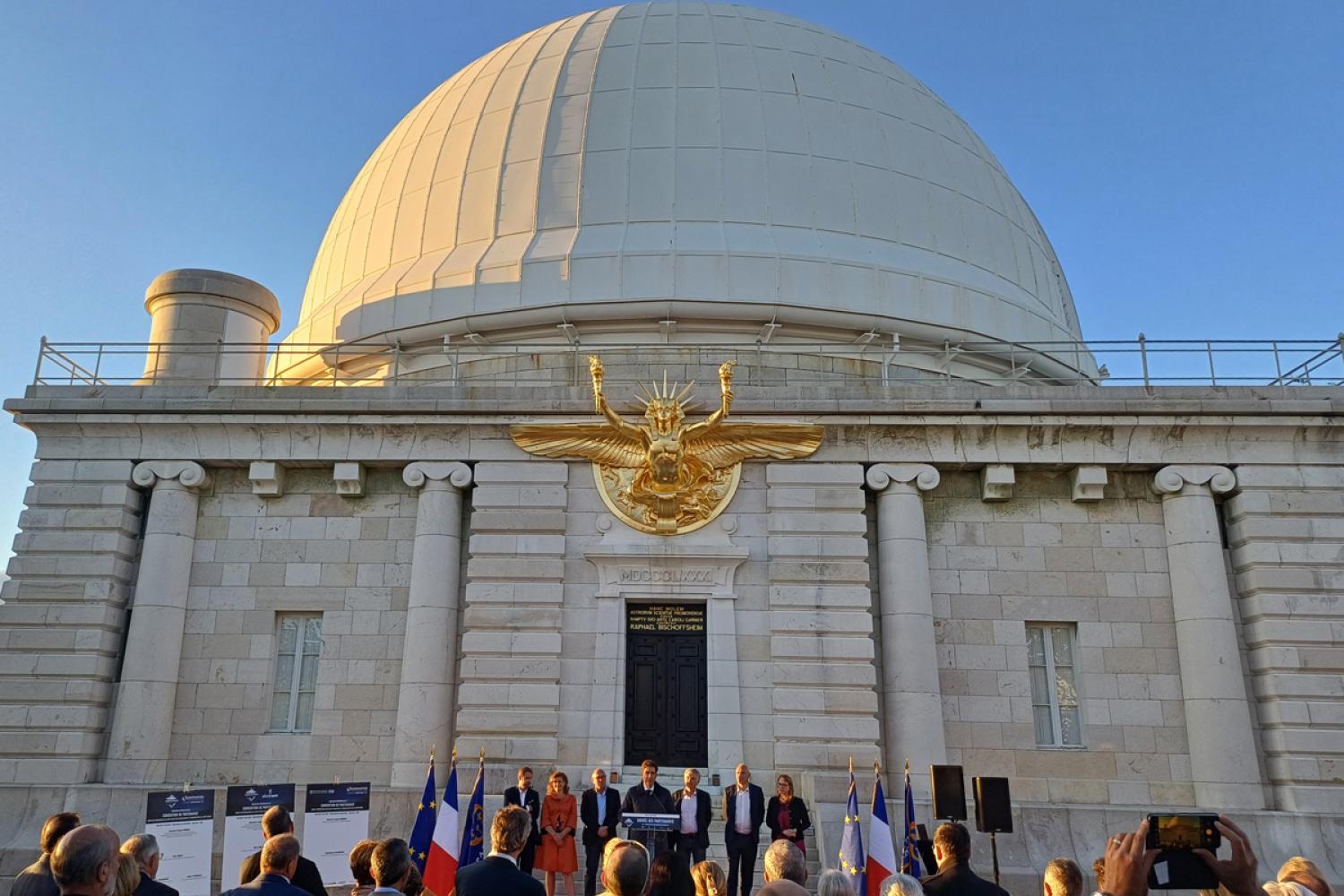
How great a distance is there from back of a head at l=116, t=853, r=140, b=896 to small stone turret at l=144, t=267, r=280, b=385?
50.4 ft

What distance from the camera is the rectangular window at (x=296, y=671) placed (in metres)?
17.6

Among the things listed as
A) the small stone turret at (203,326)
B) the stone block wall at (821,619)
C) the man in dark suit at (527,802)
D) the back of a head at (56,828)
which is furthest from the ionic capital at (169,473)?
the back of a head at (56,828)

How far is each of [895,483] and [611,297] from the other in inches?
264

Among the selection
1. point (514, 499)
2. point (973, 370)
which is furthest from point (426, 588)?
point (973, 370)

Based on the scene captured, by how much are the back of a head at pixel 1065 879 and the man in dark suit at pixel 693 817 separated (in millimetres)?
7665

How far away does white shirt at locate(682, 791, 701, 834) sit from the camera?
13.3m

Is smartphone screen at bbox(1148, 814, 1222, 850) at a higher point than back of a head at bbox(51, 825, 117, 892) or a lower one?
higher

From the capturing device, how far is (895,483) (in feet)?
58.9

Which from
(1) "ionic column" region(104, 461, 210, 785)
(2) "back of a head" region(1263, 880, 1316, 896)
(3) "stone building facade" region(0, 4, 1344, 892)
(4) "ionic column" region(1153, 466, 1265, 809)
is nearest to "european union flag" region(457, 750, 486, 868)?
(3) "stone building facade" region(0, 4, 1344, 892)

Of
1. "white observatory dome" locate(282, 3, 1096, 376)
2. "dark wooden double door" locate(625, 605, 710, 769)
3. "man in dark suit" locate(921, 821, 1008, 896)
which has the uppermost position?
"white observatory dome" locate(282, 3, 1096, 376)

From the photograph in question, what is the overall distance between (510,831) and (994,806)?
7912 millimetres

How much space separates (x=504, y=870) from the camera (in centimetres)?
675

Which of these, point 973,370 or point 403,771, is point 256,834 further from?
point 973,370

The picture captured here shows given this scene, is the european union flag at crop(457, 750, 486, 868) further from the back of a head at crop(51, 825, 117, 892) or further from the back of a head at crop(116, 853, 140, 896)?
the back of a head at crop(51, 825, 117, 892)
